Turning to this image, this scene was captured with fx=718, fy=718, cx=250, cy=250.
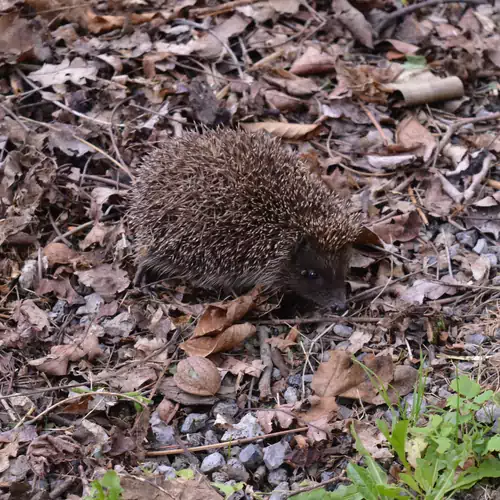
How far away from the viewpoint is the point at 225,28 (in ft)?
26.9

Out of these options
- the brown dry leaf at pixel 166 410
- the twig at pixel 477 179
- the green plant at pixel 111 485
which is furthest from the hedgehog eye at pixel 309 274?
the green plant at pixel 111 485

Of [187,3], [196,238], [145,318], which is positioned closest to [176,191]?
[196,238]

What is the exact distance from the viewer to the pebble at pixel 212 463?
4.53 metres

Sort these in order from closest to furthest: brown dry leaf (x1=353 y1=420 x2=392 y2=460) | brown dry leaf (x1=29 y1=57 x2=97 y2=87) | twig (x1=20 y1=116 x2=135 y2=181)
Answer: brown dry leaf (x1=353 y1=420 x2=392 y2=460) < twig (x1=20 y1=116 x2=135 y2=181) < brown dry leaf (x1=29 y1=57 x2=97 y2=87)

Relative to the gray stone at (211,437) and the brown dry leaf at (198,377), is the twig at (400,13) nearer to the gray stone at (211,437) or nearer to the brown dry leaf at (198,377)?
the brown dry leaf at (198,377)

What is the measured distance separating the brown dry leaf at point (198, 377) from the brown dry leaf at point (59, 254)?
65.6 inches

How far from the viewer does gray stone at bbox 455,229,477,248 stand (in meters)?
6.26

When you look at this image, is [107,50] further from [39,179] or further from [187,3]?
[39,179]

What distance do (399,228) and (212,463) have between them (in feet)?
9.40

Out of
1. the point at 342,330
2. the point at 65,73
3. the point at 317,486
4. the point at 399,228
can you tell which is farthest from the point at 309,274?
the point at 65,73

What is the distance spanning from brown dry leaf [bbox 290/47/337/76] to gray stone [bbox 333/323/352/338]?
130 inches

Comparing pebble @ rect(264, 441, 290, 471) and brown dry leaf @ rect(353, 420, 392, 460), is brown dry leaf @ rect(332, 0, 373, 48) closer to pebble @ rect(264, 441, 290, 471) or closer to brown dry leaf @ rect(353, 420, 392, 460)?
brown dry leaf @ rect(353, 420, 392, 460)

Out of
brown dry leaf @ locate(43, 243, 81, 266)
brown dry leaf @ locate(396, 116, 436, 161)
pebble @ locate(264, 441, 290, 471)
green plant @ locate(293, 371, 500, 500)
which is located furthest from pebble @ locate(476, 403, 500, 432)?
brown dry leaf @ locate(43, 243, 81, 266)

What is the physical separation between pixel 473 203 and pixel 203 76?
3.20 metres
